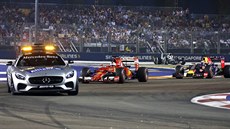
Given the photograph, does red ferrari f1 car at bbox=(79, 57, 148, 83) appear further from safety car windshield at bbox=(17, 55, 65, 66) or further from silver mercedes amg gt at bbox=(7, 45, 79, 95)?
silver mercedes amg gt at bbox=(7, 45, 79, 95)

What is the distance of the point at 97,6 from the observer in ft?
151

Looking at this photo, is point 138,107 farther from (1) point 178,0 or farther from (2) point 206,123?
(1) point 178,0

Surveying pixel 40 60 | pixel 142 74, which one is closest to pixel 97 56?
pixel 142 74

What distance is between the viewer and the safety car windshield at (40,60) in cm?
1477

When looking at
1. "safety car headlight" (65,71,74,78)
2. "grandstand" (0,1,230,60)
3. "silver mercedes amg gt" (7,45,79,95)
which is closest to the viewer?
"silver mercedes amg gt" (7,45,79,95)

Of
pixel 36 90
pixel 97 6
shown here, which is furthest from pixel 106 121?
pixel 97 6

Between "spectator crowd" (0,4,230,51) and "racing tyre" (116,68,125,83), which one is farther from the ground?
A: "spectator crowd" (0,4,230,51)

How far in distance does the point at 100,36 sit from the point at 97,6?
927 cm

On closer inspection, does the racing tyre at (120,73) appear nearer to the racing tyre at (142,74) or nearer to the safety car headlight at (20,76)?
the racing tyre at (142,74)

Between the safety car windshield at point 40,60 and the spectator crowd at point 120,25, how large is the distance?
21391mm

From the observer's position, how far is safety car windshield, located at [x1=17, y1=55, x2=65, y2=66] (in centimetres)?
1477

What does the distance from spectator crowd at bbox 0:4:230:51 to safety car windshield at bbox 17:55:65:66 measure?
2139 centimetres

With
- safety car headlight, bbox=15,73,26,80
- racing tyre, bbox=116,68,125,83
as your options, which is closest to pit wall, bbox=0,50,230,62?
racing tyre, bbox=116,68,125,83

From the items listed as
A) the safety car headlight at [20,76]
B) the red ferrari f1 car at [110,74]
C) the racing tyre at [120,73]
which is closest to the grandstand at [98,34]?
the red ferrari f1 car at [110,74]
